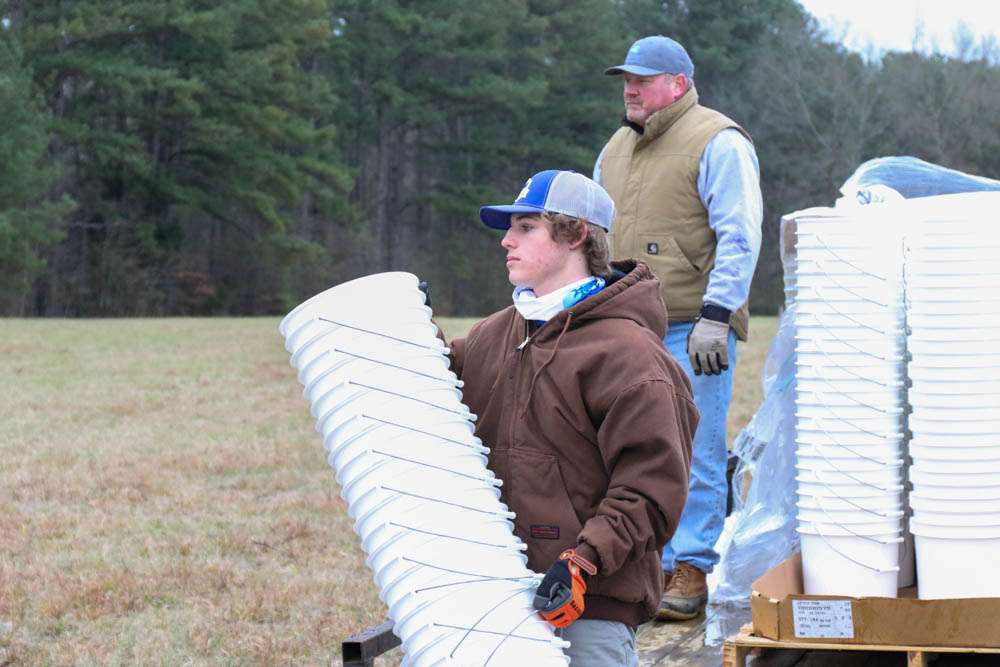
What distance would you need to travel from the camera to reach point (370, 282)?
3211mm

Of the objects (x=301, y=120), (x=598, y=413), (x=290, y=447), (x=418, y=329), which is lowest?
(x=290, y=447)

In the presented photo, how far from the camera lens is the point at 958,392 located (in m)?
3.90

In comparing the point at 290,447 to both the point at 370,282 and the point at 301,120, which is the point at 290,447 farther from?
the point at 301,120

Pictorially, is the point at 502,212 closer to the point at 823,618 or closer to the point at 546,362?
the point at 546,362

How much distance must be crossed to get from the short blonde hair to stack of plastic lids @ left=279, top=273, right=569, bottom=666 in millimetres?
347

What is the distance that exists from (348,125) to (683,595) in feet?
148

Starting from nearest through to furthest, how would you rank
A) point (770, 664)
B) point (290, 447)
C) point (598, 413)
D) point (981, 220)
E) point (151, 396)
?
1. point (598, 413)
2. point (981, 220)
3. point (770, 664)
4. point (290, 447)
5. point (151, 396)

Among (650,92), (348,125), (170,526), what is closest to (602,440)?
(650,92)

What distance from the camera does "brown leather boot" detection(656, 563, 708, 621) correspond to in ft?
16.6

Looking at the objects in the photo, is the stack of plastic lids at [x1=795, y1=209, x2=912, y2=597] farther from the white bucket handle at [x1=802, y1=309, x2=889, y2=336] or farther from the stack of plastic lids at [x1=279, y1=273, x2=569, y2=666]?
the stack of plastic lids at [x1=279, y1=273, x2=569, y2=666]

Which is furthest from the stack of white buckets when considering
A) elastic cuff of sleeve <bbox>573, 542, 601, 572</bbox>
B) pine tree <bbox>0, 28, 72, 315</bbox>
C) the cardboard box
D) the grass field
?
pine tree <bbox>0, 28, 72, 315</bbox>

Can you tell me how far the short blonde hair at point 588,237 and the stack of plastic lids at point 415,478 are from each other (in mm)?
347

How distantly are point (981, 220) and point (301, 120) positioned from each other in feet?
123

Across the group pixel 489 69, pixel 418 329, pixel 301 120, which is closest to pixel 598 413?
pixel 418 329
